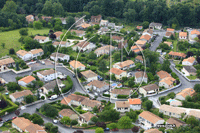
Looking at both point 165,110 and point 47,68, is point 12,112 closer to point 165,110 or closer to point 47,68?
point 47,68

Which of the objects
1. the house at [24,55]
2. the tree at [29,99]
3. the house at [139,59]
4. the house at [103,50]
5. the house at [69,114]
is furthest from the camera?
the house at [103,50]

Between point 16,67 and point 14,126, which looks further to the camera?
point 16,67

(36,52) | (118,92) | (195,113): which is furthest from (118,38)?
(195,113)

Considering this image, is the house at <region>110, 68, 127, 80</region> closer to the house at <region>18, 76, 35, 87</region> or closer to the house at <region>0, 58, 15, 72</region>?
the house at <region>18, 76, 35, 87</region>

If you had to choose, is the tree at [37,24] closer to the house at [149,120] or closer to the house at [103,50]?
the house at [103,50]

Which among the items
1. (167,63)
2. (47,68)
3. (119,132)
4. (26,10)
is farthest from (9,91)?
(26,10)

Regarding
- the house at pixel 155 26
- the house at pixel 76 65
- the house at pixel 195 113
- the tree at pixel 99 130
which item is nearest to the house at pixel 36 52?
the house at pixel 76 65
